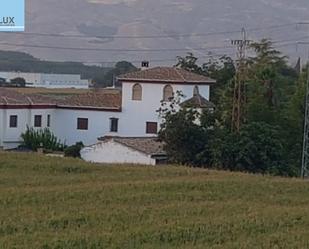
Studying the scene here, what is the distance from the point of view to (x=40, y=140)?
194 ft

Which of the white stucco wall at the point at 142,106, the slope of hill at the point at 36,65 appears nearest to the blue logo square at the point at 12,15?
the white stucco wall at the point at 142,106

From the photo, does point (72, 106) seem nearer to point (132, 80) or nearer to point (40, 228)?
point (132, 80)

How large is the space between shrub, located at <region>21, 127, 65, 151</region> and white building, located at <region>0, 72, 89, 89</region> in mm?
47901

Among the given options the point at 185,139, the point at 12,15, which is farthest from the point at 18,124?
the point at 12,15

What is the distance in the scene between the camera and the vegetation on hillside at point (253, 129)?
4131 centimetres

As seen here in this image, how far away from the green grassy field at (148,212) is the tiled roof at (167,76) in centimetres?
3960

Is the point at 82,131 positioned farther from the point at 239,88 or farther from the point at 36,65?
the point at 36,65

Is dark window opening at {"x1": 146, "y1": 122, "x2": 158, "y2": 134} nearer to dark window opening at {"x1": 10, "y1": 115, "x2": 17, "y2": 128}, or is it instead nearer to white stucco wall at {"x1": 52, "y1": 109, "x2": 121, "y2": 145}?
white stucco wall at {"x1": 52, "y1": 109, "x2": 121, "y2": 145}

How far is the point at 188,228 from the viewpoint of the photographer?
39.7 feet

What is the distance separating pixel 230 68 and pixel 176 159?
25.1 metres

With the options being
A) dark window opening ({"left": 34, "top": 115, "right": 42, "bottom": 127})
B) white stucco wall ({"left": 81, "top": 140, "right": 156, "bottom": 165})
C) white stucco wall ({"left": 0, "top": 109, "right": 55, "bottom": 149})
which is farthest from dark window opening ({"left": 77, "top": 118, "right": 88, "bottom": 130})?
white stucco wall ({"left": 81, "top": 140, "right": 156, "bottom": 165})

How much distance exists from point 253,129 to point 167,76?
19.6 meters

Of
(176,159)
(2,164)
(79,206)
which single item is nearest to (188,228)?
(79,206)

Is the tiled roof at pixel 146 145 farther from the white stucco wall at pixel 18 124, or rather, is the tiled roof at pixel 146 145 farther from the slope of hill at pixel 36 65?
the slope of hill at pixel 36 65
